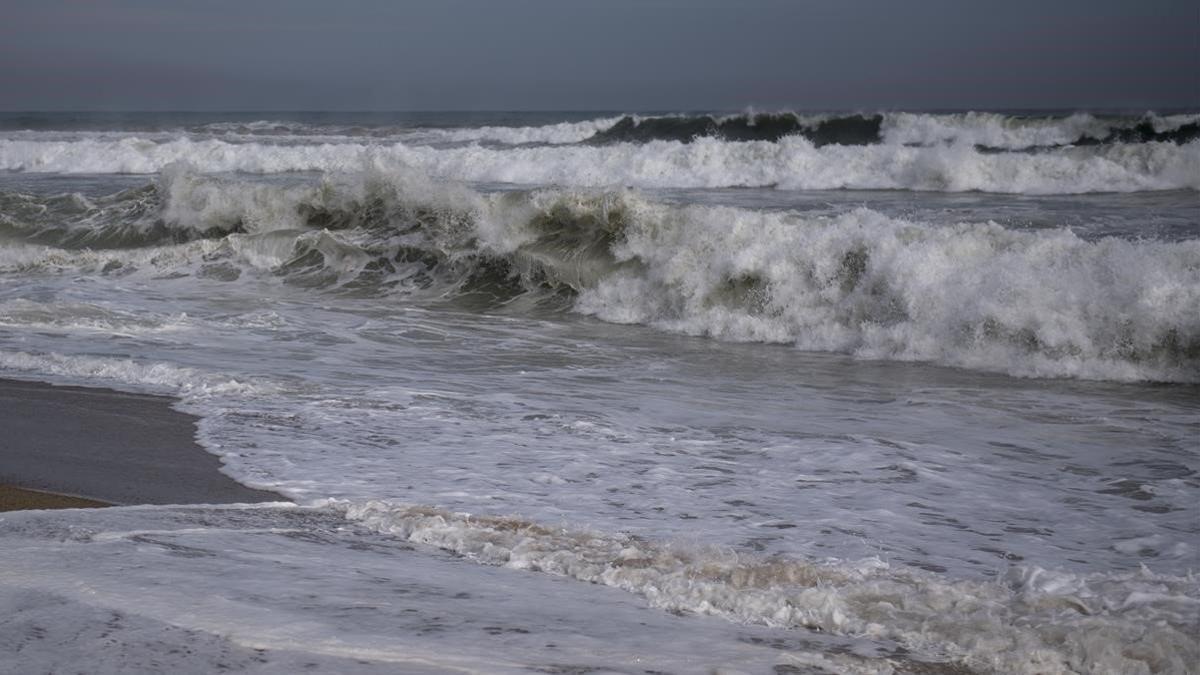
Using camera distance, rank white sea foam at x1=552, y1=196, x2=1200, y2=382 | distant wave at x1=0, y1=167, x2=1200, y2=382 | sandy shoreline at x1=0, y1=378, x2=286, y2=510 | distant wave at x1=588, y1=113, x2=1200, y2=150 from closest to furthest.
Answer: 1. sandy shoreline at x1=0, y1=378, x2=286, y2=510
2. white sea foam at x1=552, y1=196, x2=1200, y2=382
3. distant wave at x1=0, y1=167, x2=1200, y2=382
4. distant wave at x1=588, y1=113, x2=1200, y2=150

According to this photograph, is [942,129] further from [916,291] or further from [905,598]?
[905,598]

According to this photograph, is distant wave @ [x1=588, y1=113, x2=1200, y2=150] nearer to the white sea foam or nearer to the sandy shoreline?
the white sea foam

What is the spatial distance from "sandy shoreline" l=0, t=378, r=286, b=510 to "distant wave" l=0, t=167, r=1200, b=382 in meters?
4.85

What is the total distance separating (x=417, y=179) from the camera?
13875 millimetres

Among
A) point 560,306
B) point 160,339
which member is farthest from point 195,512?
point 560,306

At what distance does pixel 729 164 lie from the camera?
22078 millimetres

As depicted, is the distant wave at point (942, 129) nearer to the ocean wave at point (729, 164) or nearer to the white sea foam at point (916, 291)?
the ocean wave at point (729, 164)

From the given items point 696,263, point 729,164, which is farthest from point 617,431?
point 729,164

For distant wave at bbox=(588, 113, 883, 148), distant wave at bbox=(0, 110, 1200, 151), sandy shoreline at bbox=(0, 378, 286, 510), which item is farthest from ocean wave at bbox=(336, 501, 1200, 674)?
distant wave at bbox=(588, 113, 883, 148)

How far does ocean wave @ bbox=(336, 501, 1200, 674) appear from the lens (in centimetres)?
292

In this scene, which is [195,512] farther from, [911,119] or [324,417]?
[911,119]

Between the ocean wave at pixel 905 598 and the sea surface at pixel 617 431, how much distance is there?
1cm

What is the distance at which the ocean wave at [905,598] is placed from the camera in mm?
2924

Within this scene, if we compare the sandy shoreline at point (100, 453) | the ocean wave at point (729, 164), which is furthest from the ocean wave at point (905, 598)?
the ocean wave at point (729, 164)
